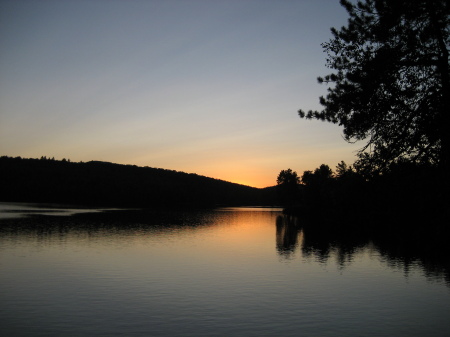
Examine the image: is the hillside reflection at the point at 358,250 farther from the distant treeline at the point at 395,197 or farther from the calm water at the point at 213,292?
the distant treeline at the point at 395,197

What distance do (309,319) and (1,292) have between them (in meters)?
18.4

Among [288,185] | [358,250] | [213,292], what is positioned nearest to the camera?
[213,292]

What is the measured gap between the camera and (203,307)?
78.8ft

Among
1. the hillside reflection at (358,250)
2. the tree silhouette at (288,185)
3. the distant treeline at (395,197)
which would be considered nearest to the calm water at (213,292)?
the hillside reflection at (358,250)

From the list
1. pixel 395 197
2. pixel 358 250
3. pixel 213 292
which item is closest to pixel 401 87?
pixel 395 197

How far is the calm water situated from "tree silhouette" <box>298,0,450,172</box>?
29.8ft

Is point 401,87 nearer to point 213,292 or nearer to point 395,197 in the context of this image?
point 395,197

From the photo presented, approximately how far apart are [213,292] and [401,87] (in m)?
17.4

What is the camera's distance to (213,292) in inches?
1098

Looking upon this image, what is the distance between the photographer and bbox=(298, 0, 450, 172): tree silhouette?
16.2 m

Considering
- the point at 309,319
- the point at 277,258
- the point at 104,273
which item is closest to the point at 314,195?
the point at 277,258

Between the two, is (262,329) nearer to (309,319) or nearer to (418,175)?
(309,319)

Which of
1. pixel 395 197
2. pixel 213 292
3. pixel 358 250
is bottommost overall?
pixel 358 250

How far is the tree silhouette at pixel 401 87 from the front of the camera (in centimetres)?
1620
